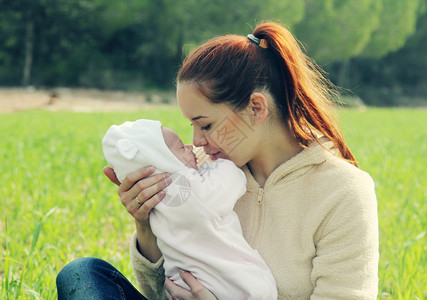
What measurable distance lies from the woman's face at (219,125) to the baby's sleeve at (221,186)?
0.17 feet

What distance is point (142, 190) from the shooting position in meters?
1.62

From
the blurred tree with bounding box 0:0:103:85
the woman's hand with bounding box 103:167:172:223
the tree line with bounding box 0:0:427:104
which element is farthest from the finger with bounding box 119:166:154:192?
the blurred tree with bounding box 0:0:103:85

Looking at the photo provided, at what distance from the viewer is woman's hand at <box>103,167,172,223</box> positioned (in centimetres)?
160

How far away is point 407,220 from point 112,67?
21.7 m

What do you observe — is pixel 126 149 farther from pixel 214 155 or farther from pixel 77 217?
pixel 77 217

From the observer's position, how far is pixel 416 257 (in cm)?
279

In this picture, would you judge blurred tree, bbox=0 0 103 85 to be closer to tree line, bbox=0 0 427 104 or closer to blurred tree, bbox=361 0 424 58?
tree line, bbox=0 0 427 104

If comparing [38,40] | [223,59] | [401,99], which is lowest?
[401,99]

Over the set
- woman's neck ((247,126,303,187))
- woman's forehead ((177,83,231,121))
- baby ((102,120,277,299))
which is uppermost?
woman's forehead ((177,83,231,121))

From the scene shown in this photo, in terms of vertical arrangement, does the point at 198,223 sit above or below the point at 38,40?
above

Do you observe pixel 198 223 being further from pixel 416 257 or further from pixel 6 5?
pixel 6 5

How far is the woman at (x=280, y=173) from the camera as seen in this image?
1.52m

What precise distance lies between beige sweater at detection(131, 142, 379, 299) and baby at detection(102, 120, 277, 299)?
79 mm

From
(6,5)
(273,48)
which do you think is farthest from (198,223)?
(6,5)
